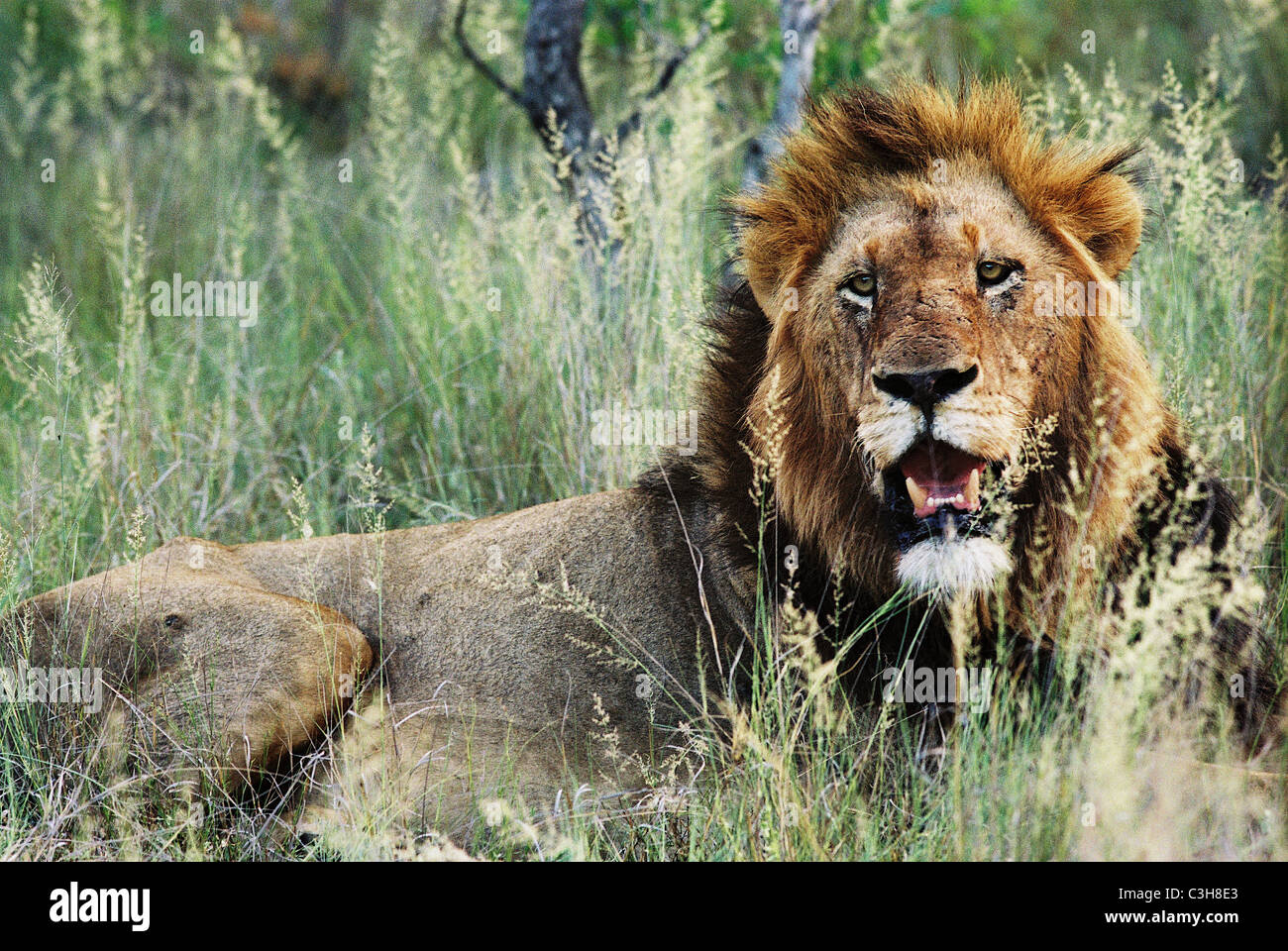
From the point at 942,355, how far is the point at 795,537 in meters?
0.87

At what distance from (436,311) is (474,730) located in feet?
10.6

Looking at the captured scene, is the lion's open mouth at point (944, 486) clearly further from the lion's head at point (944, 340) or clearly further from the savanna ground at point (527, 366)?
the savanna ground at point (527, 366)

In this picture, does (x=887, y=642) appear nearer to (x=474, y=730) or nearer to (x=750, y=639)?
(x=750, y=639)

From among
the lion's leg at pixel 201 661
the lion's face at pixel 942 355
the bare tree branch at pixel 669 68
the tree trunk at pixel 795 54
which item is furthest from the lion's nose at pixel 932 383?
the bare tree branch at pixel 669 68

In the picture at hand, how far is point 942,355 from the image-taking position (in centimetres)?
338

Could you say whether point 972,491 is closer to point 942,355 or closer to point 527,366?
point 942,355

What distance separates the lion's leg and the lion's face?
1.77 metres

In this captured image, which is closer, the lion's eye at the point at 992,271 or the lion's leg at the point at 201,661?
the lion's eye at the point at 992,271

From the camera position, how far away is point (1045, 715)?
11.9ft

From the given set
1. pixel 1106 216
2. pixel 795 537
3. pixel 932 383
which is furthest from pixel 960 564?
pixel 1106 216

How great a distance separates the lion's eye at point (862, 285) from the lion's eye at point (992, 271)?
0.28 m

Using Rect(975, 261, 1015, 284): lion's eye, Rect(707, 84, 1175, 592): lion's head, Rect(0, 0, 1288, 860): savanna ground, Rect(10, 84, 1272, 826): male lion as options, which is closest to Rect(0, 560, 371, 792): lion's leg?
Rect(10, 84, 1272, 826): male lion

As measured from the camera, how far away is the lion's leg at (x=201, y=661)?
4.08m

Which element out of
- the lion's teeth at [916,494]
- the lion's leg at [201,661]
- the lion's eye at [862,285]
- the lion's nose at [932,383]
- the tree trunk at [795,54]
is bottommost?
the lion's leg at [201,661]
